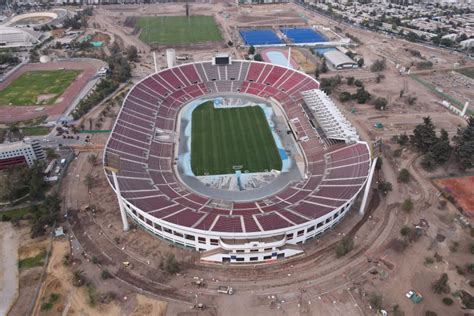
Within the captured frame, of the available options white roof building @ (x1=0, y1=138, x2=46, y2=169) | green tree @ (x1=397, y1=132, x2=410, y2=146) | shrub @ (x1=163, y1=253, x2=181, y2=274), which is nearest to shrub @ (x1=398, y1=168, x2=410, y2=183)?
green tree @ (x1=397, y1=132, x2=410, y2=146)

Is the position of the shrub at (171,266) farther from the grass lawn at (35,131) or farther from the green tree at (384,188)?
the grass lawn at (35,131)

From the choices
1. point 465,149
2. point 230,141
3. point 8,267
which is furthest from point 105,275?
point 465,149

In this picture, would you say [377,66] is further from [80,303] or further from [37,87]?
[80,303]

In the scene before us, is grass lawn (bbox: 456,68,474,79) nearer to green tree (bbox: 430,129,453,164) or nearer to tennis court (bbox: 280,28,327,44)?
tennis court (bbox: 280,28,327,44)

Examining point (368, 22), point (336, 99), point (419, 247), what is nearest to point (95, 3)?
point (368, 22)

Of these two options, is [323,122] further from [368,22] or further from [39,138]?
[368,22]

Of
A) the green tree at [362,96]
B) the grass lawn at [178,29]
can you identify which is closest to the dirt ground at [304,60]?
the green tree at [362,96]
